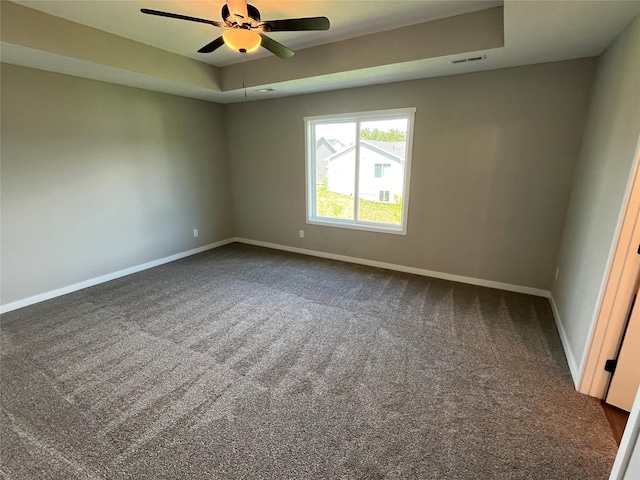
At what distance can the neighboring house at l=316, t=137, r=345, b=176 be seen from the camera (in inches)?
171

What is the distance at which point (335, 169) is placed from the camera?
4.47 meters

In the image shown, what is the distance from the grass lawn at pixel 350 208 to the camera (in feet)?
13.5

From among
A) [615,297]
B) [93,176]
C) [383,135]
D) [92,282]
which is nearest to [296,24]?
[383,135]

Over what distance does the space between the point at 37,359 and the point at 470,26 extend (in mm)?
4542

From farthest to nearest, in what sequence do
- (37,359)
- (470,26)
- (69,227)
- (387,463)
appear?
1. (69,227)
2. (470,26)
3. (37,359)
4. (387,463)

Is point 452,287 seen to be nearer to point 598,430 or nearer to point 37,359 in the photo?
point 598,430

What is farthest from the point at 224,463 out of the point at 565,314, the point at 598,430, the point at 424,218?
the point at 424,218

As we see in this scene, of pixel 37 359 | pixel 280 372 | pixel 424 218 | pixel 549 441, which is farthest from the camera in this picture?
pixel 424 218

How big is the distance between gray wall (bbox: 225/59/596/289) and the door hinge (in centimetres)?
161

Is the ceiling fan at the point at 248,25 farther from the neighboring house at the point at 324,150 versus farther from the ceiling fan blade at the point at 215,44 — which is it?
the neighboring house at the point at 324,150

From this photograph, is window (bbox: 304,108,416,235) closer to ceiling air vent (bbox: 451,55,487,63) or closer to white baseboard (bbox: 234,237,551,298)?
white baseboard (bbox: 234,237,551,298)

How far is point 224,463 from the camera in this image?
1506 millimetres

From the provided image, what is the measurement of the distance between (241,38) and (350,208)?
2801 mm

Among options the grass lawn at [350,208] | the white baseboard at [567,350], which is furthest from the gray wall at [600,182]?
the grass lawn at [350,208]
